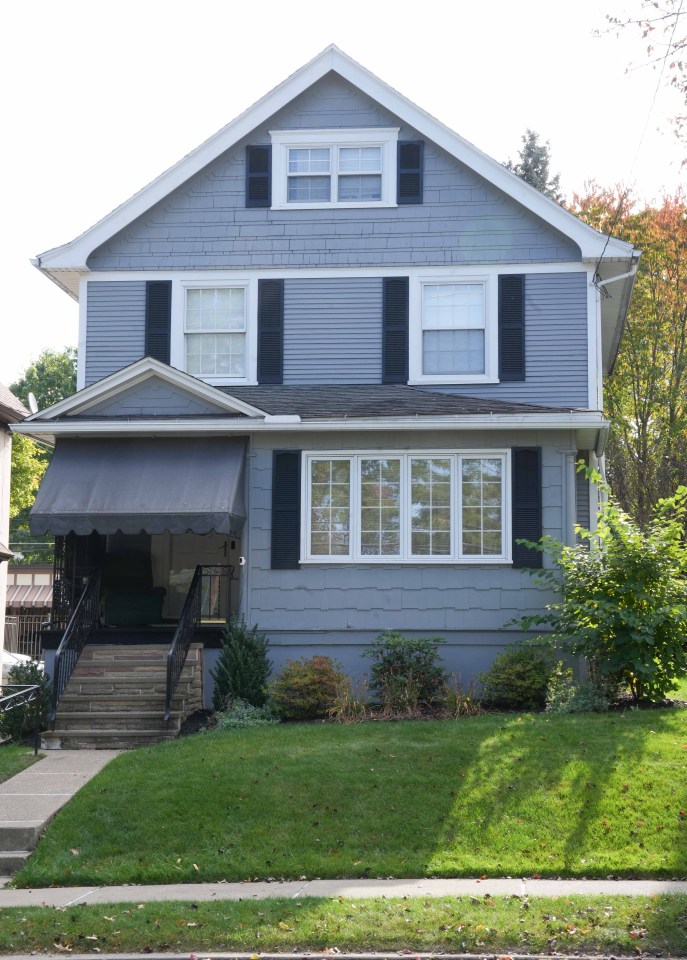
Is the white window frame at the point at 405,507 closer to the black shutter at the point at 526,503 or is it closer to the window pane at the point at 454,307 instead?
the black shutter at the point at 526,503

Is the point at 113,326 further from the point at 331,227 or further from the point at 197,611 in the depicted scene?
the point at 197,611

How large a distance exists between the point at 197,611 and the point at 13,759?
3635 mm

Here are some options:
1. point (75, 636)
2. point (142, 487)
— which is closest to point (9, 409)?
point (142, 487)

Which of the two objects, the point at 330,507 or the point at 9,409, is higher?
the point at 9,409

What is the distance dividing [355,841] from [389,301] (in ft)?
31.2

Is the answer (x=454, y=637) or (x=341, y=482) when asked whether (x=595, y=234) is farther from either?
(x=454, y=637)

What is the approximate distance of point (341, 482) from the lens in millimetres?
15930

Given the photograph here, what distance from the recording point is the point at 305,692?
1405 cm

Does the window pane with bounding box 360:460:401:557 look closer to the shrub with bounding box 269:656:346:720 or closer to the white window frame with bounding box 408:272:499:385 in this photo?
the white window frame with bounding box 408:272:499:385

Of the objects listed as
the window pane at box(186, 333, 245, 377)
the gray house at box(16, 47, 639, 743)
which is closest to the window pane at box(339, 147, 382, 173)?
the gray house at box(16, 47, 639, 743)

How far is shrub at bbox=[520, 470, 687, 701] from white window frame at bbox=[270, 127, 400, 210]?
6168 millimetres

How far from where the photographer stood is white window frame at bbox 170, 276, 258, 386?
17.3m

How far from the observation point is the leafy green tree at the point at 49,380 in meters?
54.8

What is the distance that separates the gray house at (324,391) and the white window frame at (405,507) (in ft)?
0.10
